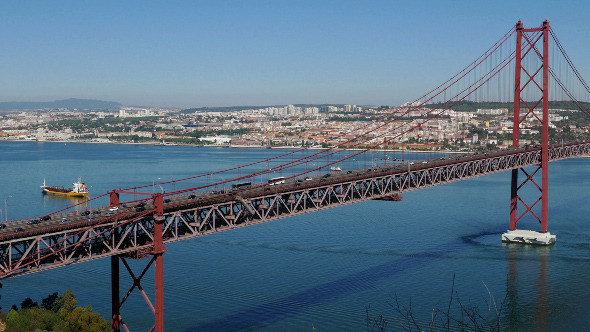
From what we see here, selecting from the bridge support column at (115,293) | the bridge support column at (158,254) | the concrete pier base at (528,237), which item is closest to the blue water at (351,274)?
the concrete pier base at (528,237)

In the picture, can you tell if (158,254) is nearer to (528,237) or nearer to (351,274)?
(351,274)

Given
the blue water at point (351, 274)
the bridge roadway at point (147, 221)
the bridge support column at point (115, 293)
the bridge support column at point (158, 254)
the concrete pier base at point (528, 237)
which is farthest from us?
the concrete pier base at point (528, 237)

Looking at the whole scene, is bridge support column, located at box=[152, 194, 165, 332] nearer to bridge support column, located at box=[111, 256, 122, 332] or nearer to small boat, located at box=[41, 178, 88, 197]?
bridge support column, located at box=[111, 256, 122, 332]

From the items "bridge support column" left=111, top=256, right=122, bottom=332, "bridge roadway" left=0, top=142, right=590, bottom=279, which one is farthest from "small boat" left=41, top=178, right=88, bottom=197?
"bridge support column" left=111, top=256, right=122, bottom=332

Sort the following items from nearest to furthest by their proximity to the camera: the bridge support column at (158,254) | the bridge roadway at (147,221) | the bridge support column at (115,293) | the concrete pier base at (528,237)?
1. the bridge roadway at (147,221)
2. the bridge support column at (158,254)
3. the bridge support column at (115,293)
4. the concrete pier base at (528,237)

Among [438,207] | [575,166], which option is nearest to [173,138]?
[575,166]

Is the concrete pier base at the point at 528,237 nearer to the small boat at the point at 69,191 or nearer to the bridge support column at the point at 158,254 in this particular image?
the bridge support column at the point at 158,254

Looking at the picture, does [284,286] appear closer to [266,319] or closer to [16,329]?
[266,319]

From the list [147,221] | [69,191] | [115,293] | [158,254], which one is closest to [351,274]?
[147,221]
